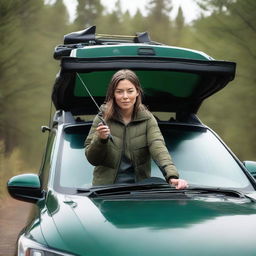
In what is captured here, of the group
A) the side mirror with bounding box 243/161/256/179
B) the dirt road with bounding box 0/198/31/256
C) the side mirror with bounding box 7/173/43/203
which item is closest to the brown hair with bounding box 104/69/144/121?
the side mirror with bounding box 7/173/43/203

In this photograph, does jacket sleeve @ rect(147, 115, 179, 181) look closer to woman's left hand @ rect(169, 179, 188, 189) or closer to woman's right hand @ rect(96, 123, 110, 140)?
woman's left hand @ rect(169, 179, 188, 189)

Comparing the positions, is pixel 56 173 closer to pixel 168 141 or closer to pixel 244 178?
pixel 168 141

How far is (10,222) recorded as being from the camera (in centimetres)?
1270

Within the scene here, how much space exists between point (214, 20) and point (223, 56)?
132cm

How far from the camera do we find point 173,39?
4669 centimetres

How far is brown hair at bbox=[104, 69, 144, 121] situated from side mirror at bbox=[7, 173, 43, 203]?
704 mm

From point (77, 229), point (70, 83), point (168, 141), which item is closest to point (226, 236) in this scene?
point (77, 229)

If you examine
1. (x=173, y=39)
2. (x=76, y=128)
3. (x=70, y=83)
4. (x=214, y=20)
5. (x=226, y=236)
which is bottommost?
(x=226, y=236)

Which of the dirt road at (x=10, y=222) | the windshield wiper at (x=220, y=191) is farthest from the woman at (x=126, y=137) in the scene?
the dirt road at (x=10, y=222)

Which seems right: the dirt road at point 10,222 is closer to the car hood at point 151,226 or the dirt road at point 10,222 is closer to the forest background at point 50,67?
the forest background at point 50,67

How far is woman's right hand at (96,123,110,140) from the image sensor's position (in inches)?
162

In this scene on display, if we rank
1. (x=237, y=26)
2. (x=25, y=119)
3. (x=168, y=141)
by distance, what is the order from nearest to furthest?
(x=168, y=141) < (x=237, y=26) < (x=25, y=119)

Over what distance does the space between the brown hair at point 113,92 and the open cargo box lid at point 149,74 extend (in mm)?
427

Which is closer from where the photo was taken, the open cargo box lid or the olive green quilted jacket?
the olive green quilted jacket
